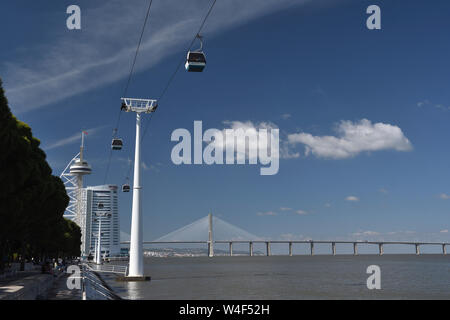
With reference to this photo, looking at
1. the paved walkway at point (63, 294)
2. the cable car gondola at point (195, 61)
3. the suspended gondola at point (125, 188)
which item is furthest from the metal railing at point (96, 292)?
the suspended gondola at point (125, 188)

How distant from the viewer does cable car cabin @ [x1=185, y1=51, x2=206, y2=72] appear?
28784mm

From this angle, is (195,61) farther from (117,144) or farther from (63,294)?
(117,144)

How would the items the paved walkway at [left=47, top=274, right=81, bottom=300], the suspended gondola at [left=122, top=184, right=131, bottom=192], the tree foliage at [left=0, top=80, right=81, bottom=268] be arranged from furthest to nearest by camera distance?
1. the suspended gondola at [left=122, top=184, right=131, bottom=192]
2. the tree foliage at [left=0, top=80, right=81, bottom=268]
3. the paved walkway at [left=47, top=274, right=81, bottom=300]

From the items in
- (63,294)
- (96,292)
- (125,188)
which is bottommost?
(96,292)

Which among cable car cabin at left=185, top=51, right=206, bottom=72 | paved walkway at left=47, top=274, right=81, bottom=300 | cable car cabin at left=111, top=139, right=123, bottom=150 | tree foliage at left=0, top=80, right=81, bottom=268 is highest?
cable car cabin at left=185, top=51, right=206, bottom=72

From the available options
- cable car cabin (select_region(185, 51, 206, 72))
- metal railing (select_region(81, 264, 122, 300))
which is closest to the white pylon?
Answer: metal railing (select_region(81, 264, 122, 300))

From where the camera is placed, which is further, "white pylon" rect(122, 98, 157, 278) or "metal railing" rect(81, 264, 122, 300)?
"white pylon" rect(122, 98, 157, 278)

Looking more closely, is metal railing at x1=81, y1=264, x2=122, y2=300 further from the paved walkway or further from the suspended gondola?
the suspended gondola

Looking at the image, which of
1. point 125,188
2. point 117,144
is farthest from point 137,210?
point 125,188

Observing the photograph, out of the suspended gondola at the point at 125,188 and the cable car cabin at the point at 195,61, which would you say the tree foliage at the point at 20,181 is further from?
the suspended gondola at the point at 125,188

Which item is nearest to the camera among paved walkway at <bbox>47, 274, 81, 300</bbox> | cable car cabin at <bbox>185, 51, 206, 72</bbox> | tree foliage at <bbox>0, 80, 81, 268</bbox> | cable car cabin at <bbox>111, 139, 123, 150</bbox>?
cable car cabin at <bbox>185, 51, 206, 72</bbox>

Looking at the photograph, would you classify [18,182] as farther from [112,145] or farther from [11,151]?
[112,145]

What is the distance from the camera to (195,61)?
2889cm

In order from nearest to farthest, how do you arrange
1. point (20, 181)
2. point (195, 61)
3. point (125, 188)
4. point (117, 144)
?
point (195, 61) → point (20, 181) → point (117, 144) → point (125, 188)
